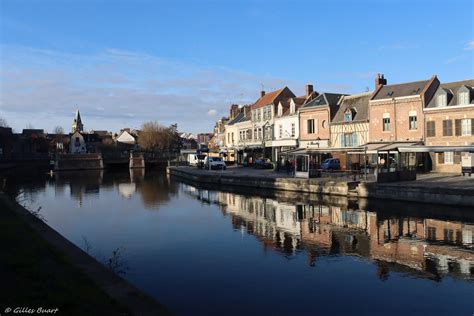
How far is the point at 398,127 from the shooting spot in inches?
1697

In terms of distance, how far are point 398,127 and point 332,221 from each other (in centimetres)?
2311

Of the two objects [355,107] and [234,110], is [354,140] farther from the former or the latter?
[234,110]

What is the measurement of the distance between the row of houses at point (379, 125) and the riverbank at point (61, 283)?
25.4 m

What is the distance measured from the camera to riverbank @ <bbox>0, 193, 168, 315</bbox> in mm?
7898

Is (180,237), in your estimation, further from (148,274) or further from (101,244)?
(148,274)

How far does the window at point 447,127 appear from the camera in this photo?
38.9 meters

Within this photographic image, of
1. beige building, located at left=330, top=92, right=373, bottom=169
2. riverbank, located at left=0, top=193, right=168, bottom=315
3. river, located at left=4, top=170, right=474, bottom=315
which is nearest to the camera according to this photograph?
riverbank, located at left=0, top=193, right=168, bottom=315

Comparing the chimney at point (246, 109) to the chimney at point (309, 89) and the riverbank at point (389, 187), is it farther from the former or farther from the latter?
the riverbank at point (389, 187)

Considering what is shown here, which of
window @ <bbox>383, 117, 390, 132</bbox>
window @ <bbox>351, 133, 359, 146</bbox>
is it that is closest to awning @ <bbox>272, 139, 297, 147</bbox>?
window @ <bbox>351, 133, 359, 146</bbox>

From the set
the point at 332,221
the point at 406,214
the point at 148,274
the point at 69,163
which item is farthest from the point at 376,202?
the point at 69,163

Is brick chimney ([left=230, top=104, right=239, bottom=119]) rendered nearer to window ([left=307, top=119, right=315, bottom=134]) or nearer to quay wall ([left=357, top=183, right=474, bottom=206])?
window ([left=307, top=119, right=315, bottom=134])

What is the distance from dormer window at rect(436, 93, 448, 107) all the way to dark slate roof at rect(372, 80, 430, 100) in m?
2.04

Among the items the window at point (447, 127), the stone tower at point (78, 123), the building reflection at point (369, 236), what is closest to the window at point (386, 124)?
the window at point (447, 127)

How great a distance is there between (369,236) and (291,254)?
4.81 m
